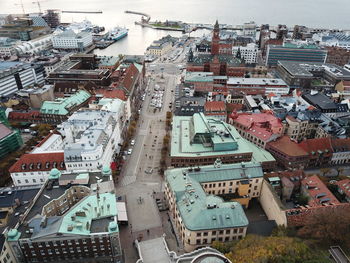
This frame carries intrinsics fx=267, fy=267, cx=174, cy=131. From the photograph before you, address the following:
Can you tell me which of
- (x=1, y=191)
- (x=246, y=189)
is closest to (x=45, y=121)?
(x=1, y=191)

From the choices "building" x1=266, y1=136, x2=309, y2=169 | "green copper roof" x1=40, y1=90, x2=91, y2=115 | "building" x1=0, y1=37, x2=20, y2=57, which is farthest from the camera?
"building" x1=0, y1=37, x2=20, y2=57

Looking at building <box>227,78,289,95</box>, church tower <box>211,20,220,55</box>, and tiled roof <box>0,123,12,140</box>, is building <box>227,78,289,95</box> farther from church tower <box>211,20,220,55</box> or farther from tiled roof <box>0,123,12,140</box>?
tiled roof <box>0,123,12,140</box>

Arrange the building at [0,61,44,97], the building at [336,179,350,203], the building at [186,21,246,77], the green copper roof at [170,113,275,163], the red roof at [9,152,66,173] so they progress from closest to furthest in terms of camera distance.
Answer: the building at [336,179,350,203] → the red roof at [9,152,66,173] → the green copper roof at [170,113,275,163] → the building at [0,61,44,97] → the building at [186,21,246,77]

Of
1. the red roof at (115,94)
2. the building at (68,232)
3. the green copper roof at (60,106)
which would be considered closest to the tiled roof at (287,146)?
the building at (68,232)

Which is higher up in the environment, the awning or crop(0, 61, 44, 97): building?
crop(0, 61, 44, 97): building

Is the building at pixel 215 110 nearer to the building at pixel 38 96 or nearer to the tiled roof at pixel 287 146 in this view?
the tiled roof at pixel 287 146

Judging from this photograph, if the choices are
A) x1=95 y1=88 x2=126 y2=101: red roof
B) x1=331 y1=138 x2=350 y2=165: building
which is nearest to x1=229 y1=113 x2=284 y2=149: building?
x1=331 y1=138 x2=350 y2=165: building

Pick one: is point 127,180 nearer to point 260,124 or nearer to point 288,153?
Result: point 288,153
